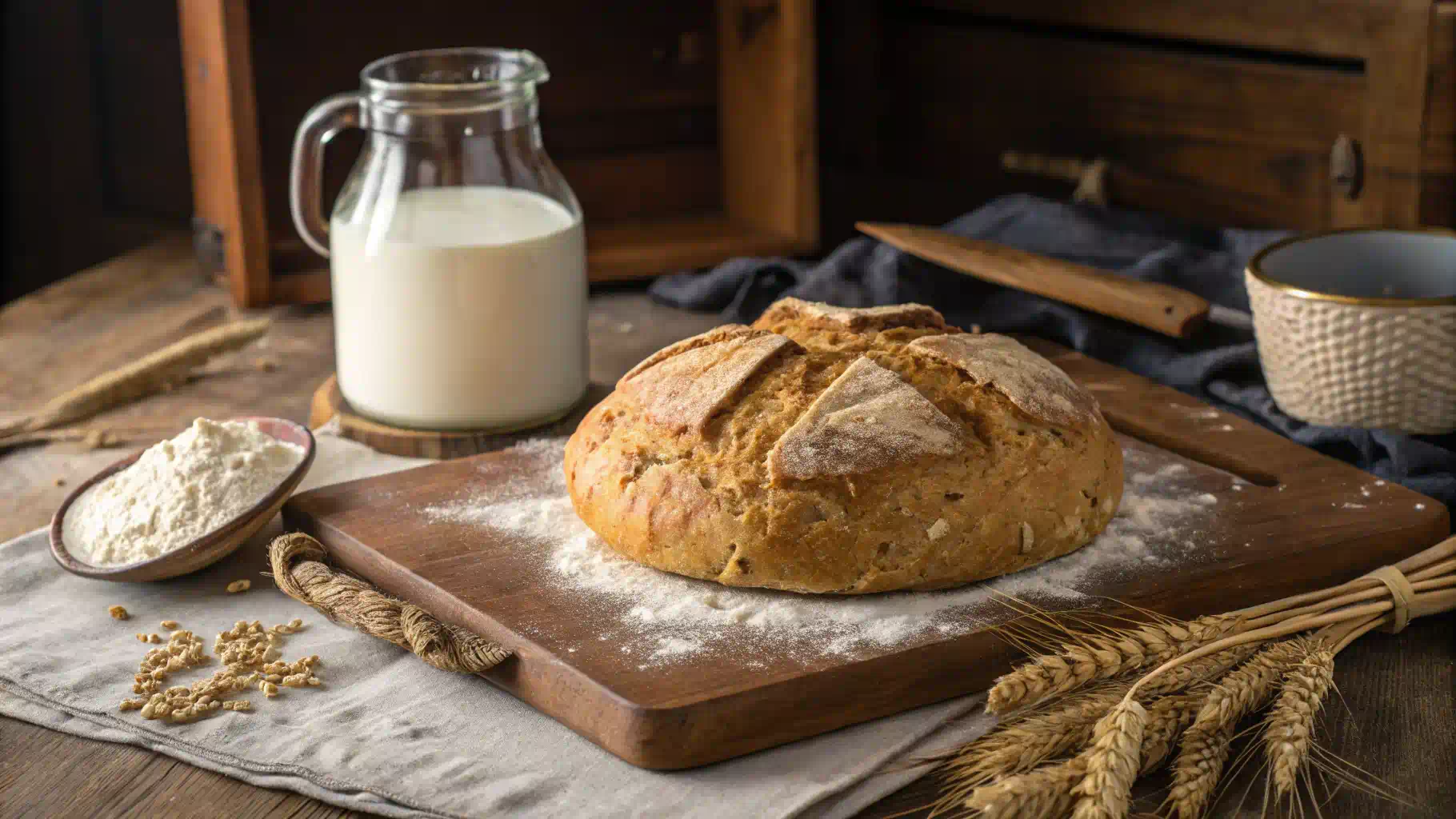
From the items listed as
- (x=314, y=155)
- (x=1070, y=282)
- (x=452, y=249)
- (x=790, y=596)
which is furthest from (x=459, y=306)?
(x=1070, y=282)

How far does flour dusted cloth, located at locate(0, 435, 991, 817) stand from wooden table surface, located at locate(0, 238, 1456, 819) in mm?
21

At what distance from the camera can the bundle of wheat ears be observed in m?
0.93

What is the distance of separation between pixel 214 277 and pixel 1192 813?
1721mm

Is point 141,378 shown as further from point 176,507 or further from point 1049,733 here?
point 1049,733

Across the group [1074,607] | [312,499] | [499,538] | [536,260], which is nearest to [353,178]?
[536,260]

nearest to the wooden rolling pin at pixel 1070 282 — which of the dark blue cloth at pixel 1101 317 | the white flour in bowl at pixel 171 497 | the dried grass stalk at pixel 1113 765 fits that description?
the dark blue cloth at pixel 1101 317

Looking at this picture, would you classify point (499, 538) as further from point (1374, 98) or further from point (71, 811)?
point (1374, 98)

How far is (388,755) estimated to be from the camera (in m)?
1.03

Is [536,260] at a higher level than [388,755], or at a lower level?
higher

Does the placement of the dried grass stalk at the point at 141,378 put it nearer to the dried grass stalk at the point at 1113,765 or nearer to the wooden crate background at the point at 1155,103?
the wooden crate background at the point at 1155,103

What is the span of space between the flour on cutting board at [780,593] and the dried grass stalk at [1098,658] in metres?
0.08

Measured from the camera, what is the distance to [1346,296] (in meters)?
1.49

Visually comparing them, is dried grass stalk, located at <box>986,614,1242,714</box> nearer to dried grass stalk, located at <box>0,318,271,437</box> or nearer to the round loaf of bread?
the round loaf of bread

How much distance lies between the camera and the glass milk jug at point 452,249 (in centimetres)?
150
